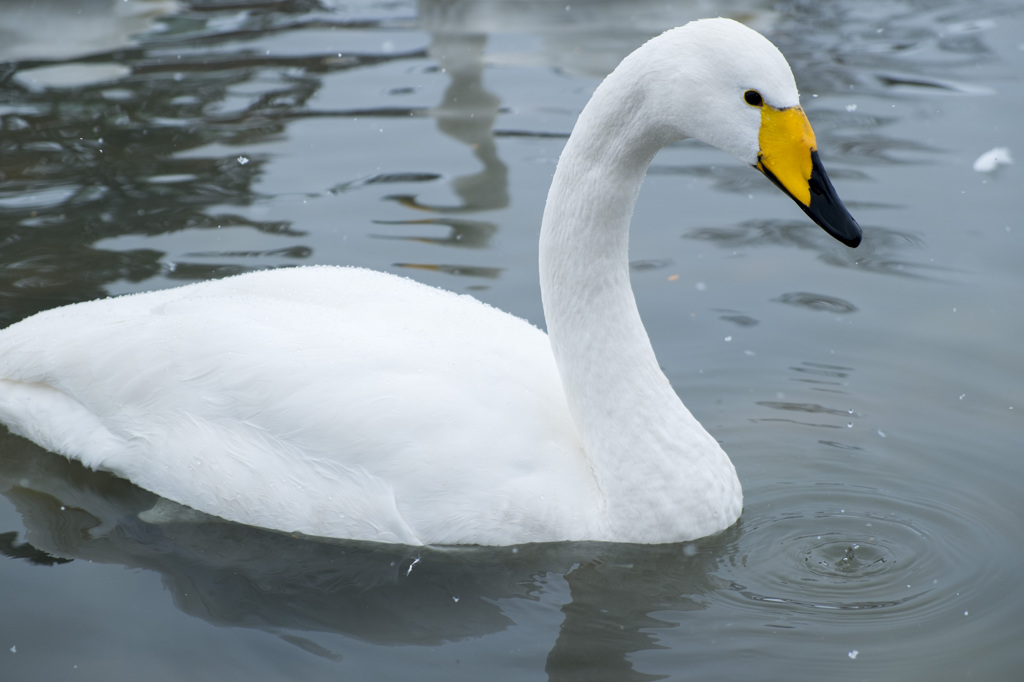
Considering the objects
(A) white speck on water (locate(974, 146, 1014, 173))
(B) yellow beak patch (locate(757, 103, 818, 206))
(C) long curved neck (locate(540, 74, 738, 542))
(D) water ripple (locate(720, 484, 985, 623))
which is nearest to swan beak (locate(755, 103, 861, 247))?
(B) yellow beak patch (locate(757, 103, 818, 206))

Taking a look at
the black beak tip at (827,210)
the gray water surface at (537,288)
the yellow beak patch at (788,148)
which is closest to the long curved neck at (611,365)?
the gray water surface at (537,288)

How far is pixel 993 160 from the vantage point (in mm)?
8617

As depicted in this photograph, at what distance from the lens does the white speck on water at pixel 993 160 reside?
853cm

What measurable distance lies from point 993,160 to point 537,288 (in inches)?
136

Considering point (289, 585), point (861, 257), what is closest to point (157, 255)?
point (289, 585)

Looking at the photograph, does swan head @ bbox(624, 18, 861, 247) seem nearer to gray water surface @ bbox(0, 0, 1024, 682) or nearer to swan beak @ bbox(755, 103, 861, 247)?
swan beak @ bbox(755, 103, 861, 247)

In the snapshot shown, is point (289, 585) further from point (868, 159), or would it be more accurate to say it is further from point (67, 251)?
point (868, 159)

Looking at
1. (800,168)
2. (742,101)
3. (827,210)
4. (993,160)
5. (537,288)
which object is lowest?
(537,288)

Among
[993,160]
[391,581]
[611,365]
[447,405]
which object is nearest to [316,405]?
[447,405]

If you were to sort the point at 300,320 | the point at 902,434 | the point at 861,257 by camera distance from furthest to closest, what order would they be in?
1. the point at 861,257
2. the point at 902,434
3. the point at 300,320

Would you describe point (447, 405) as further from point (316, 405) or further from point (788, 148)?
point (788, 148)

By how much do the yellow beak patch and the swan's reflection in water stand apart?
1488 millimetres

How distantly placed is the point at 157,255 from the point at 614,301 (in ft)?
12.2

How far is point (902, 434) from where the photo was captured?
572 cm
